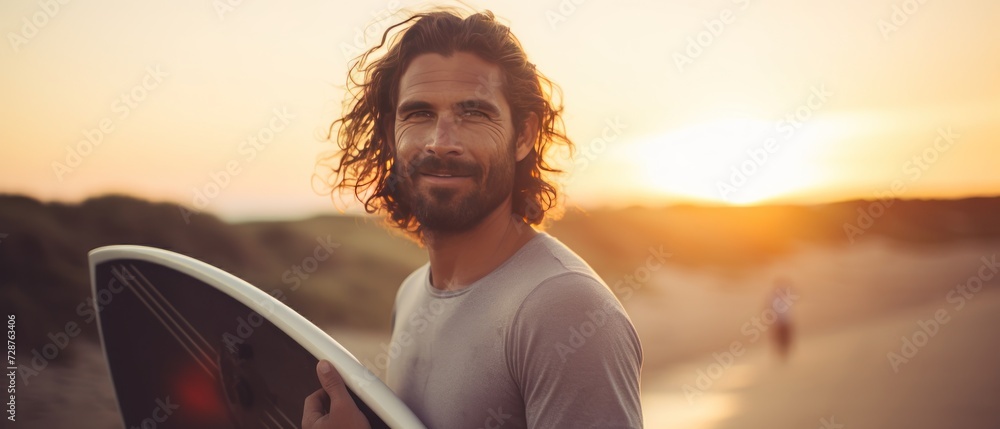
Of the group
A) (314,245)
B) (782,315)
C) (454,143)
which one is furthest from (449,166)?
(782,315)

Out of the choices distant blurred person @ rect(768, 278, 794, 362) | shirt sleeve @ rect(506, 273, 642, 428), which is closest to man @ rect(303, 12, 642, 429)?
shirt sleeve @ rect(506, 273, 642, 428)

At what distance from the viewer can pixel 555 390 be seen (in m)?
1.40

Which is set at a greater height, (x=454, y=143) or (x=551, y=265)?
(x=454, y=143)

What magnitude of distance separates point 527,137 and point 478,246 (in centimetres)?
50

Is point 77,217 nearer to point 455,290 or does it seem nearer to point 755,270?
point 455,290

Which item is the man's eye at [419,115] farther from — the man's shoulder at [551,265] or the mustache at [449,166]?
the man's shoulder at [551,265]

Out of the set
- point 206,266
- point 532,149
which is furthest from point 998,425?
point 206,266

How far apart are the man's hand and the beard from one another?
0.52m

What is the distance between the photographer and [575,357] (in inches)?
55.2

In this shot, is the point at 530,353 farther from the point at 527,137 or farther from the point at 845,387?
the point at 845,387

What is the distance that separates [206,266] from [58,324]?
7.99 m

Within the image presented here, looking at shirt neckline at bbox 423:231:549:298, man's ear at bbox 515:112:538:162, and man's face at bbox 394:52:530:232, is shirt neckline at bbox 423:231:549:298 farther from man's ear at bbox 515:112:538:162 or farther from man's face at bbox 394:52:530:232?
man's ear at bbox 515:112:538:162

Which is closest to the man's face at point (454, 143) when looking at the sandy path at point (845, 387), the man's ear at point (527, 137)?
the man's ear at point (527, 137)

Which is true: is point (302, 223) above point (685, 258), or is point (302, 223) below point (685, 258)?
below
